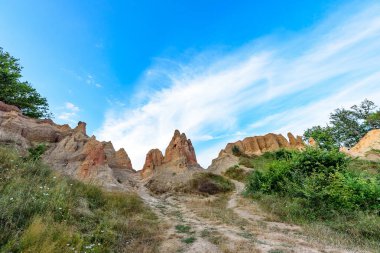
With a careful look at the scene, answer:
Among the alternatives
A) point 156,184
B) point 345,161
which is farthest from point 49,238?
point 156,184

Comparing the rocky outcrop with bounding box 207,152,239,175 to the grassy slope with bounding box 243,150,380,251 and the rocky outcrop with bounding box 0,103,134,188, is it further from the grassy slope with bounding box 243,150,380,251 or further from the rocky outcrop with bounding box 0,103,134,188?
the grassy slope with bounding box 243,150,380,251

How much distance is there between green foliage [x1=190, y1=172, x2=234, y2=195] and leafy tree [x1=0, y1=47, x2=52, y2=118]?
25.5 m

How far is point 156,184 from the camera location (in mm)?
26469

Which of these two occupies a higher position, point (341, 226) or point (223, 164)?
point (223, 164)

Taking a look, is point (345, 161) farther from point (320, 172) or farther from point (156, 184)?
point (156, 184)

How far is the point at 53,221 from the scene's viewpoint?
5.44m

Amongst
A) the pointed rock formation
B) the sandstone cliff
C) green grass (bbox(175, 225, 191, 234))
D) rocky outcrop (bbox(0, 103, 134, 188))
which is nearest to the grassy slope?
green grass (bbox(175, 225, 191, 234))

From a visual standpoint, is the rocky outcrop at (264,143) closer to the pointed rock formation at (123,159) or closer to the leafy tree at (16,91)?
the pointed rock formation at (123,159)

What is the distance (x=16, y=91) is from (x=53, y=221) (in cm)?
3117

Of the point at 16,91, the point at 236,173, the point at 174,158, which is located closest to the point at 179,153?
the point at 174,158

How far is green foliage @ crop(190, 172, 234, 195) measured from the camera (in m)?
23.8

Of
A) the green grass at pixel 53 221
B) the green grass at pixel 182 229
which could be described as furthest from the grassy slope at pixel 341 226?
the green grass at pixel 53 221

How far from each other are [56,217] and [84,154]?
18.8 m

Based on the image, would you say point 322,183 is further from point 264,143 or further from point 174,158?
point 264,143
